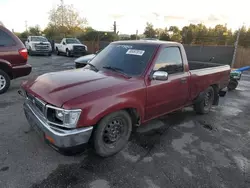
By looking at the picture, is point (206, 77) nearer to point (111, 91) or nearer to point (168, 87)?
point (168, 87)

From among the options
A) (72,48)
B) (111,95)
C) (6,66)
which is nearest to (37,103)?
(111,95)

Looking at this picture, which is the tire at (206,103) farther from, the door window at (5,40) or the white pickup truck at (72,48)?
the white pickup truck at (72,48)

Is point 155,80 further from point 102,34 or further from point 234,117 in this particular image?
point 102,34

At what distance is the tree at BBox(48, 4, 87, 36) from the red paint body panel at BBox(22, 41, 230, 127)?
37.2 m

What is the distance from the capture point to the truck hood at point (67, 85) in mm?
2477

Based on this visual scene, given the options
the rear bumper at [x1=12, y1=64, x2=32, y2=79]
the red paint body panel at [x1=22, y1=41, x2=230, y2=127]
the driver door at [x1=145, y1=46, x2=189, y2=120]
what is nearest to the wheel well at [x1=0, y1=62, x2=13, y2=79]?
the rear bumper at [x1=12, y1=64, x2=32, y2=79]

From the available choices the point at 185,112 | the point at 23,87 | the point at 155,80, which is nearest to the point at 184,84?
the point at 155,80

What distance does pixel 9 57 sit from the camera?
18.3 feet

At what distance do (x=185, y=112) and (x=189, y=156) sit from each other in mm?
2144

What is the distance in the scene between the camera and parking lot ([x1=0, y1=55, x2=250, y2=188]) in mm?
2484

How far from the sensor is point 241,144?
11.9ft

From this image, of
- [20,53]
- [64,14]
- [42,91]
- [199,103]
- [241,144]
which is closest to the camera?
[42,91]

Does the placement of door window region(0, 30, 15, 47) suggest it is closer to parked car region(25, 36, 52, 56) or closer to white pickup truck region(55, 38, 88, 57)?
parked car region(25, 36, 52, 56)

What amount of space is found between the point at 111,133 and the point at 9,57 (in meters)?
4.47
